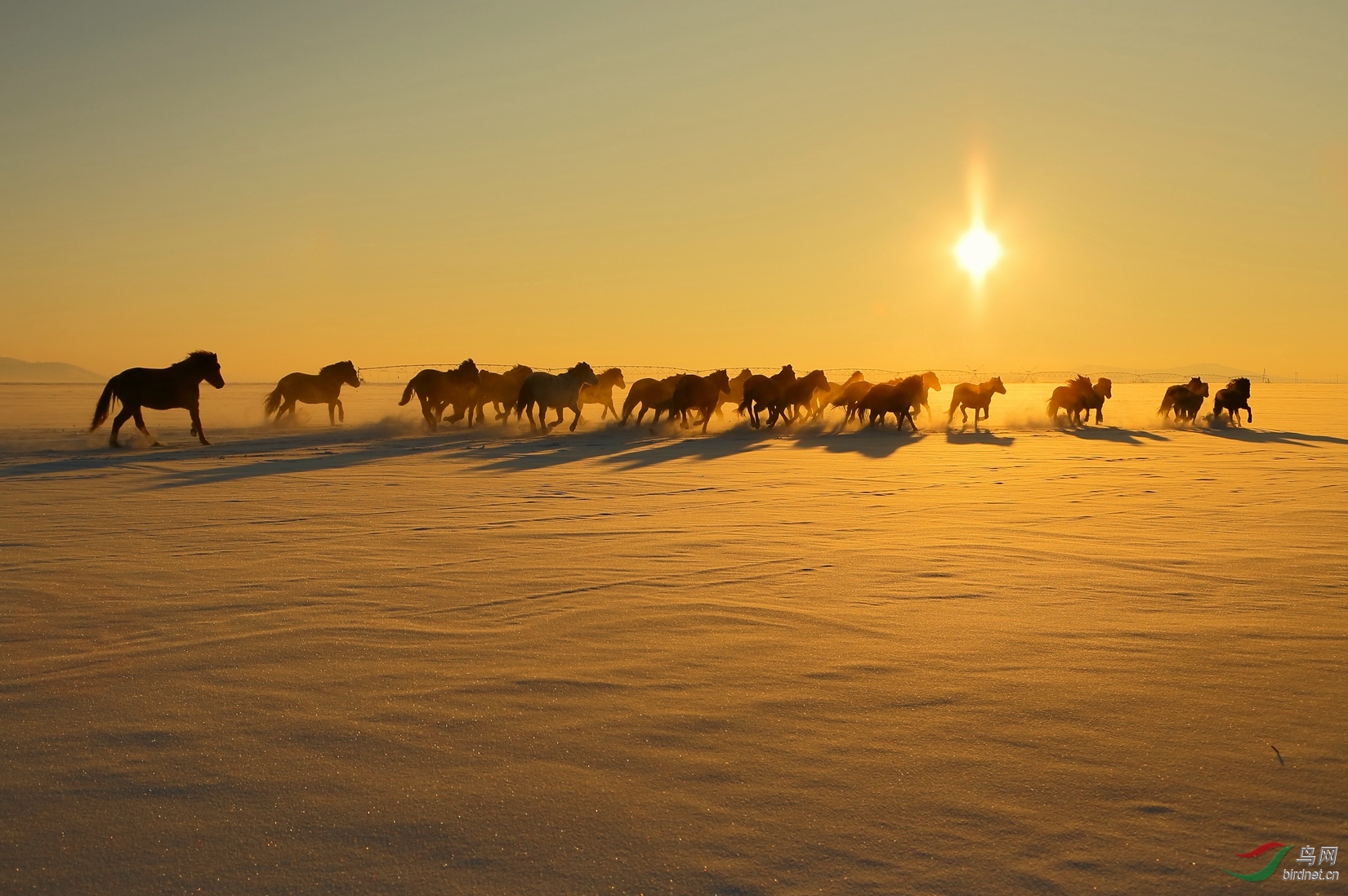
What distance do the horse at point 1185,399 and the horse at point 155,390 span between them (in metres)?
31.5

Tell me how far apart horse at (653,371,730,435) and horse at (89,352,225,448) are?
12.7 metres

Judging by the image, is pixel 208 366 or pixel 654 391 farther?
pixel 654 391

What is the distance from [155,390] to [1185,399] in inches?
1301

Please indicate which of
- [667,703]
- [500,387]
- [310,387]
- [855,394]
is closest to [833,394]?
[855,394]

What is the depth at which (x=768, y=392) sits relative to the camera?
29.0 metres

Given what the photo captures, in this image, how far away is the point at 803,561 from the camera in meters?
7.01

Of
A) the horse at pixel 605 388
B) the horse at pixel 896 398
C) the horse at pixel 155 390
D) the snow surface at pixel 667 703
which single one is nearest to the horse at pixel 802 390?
the horse at pixel 896 398

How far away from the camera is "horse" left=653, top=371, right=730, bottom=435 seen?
2791cm

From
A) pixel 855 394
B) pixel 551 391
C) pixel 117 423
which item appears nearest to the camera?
pixel 117 423

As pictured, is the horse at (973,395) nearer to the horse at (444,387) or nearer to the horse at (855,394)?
the horse at (855,394)

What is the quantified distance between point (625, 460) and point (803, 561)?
10.7 metres

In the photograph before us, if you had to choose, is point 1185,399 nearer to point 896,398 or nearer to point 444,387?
point 896,398

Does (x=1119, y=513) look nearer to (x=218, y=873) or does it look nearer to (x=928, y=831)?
(x=928, y=831)

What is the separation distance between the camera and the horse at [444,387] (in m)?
29.5
